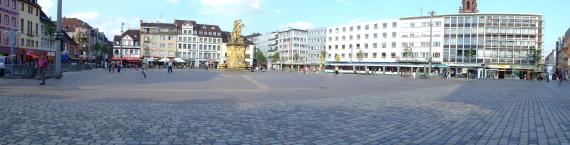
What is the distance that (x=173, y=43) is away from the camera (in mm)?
129750

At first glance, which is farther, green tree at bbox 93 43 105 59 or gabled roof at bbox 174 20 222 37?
gabled roof at bbox 174 20 222 37

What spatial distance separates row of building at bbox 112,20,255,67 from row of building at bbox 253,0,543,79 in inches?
1380

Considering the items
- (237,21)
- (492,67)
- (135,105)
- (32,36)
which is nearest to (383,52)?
(492,67)

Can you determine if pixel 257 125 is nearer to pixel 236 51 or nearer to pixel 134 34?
pixel 236 51

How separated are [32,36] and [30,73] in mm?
39908

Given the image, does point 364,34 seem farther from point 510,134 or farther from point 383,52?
point 510,134

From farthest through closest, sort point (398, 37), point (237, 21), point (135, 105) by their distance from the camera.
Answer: point (398, 37)
point (237, 21)
point (135, 105)

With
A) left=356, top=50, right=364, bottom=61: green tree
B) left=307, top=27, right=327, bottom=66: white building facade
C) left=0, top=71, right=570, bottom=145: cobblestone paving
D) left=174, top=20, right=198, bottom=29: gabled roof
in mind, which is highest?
left=174, top=20, right=198, bottom=29: gabled roof

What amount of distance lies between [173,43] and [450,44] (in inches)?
2913

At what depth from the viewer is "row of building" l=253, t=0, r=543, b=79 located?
3949 inches

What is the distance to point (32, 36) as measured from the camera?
63125 mm

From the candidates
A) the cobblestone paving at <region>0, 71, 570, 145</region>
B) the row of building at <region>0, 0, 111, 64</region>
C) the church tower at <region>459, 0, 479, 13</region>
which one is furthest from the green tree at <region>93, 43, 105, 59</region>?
the cobblestone paving at <region>0, 71, 570, 145</region>

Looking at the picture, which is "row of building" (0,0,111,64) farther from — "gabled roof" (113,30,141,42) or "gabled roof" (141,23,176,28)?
"gabled roof" (113,30,141,42)

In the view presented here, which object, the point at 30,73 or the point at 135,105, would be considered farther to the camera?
the point at 30,73
